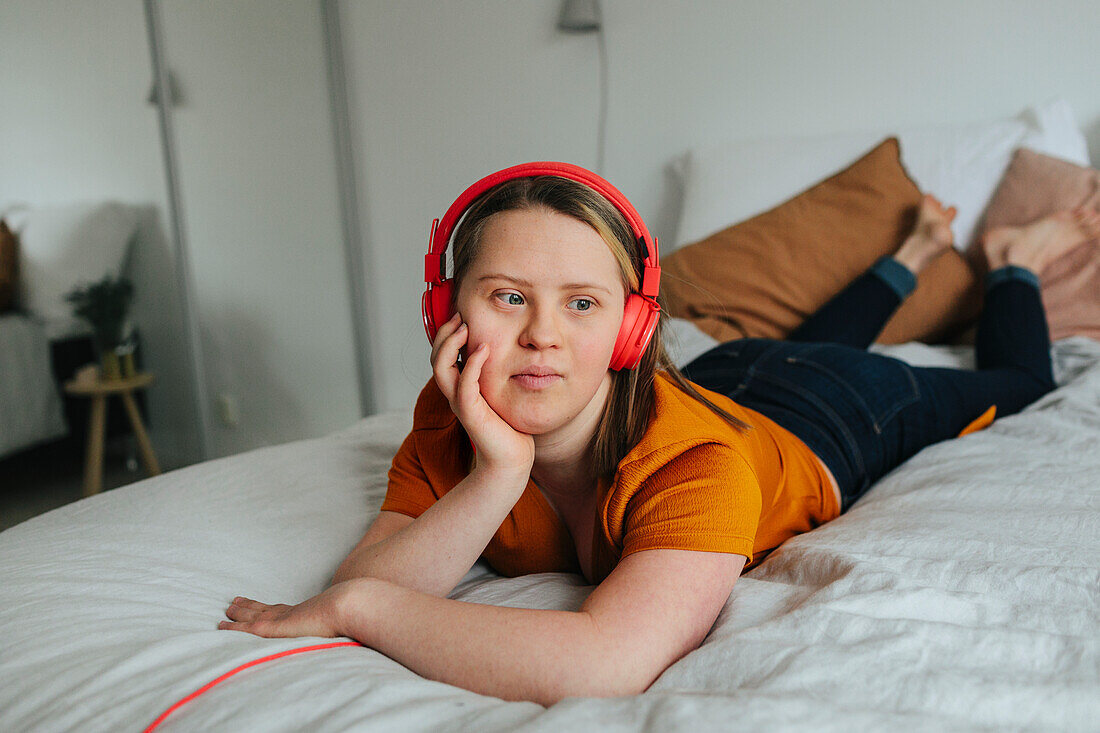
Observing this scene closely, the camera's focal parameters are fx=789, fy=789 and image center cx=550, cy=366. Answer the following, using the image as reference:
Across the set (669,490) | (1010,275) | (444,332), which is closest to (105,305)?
(444,332)

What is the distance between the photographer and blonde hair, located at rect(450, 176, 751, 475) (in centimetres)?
77

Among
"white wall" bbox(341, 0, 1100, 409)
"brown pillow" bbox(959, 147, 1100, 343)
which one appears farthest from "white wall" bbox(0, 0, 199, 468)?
"brown pillow" bbox(959, 147, 1100, 343)

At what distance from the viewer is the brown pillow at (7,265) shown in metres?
1.82

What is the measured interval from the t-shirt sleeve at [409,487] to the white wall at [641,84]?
52.4 inches

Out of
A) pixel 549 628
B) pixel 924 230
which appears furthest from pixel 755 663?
pixel 924 230

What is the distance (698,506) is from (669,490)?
0.03m

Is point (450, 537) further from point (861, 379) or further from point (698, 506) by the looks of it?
point (861, 379)

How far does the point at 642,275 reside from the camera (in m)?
0.82

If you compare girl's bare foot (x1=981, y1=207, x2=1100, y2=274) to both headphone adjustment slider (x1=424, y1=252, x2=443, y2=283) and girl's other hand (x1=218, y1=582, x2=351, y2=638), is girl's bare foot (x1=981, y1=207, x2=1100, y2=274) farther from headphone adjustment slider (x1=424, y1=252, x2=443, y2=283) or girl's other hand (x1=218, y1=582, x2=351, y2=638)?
girl's other hand (x1=218, y1=582, x2=351, y2=638)

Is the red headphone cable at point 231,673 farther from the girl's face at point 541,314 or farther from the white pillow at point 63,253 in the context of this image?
the white pillow at point 63,253

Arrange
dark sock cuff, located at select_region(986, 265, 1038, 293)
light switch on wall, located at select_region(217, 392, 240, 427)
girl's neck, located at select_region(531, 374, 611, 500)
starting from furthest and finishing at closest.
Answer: light switch on wall, located at select_region(217, 392, 240, 427) < dark sock cuff, located at select_region(986, 265, 1038, 293) < girl's neck, located at select_region(531, 374, 611, 500)

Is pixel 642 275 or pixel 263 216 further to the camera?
pixel 263 216

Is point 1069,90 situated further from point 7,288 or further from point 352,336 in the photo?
point 7,288

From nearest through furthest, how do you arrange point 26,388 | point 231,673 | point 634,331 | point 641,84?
point 231,673
point 634,331
point 26,388
point 641,84
